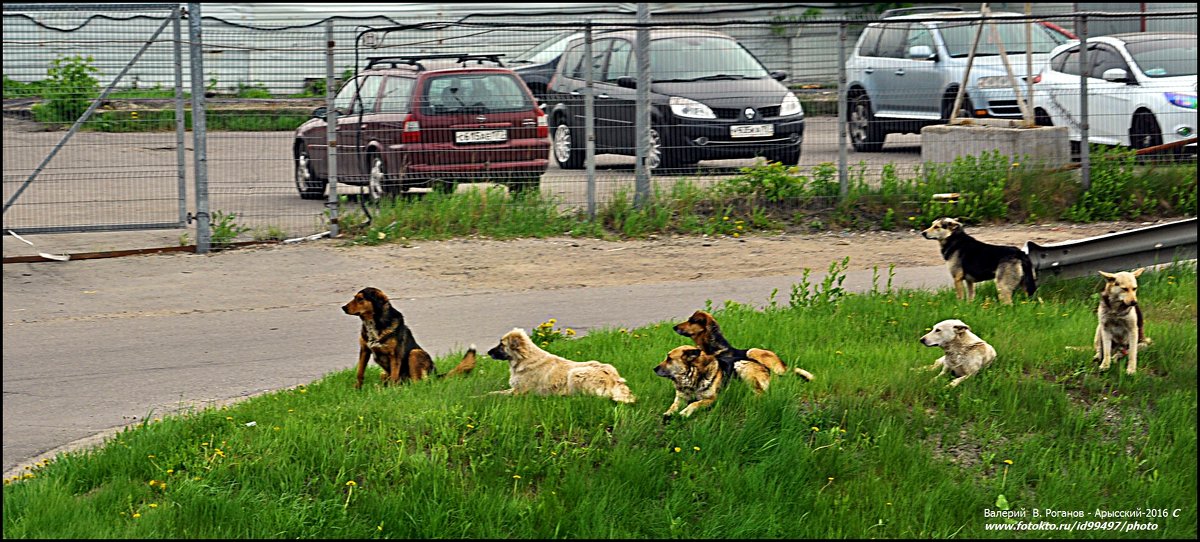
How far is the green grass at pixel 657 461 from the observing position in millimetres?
5469

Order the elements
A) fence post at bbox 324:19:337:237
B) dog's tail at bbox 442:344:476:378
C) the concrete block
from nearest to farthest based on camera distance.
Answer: dog's tail at bbox 442:344:476:378, fence post at bbox 324:19:337:237, the concrete block

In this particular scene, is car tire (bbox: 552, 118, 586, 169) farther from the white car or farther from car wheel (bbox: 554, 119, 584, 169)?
the white car

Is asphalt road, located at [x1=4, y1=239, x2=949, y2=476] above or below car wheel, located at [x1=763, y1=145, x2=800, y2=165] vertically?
below

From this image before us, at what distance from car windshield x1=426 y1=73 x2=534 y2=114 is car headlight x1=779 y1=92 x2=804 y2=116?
122 inches

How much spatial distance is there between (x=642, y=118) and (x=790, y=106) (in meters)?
2.60

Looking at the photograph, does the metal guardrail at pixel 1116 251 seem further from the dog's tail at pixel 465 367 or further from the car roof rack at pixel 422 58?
the car roof rack at pixel 422 58

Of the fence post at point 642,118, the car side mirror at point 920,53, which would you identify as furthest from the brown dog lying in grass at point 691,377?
the car side mirror at point 920,53

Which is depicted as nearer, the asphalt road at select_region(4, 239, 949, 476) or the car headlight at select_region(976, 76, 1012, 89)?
the asphalt road at select_region(4, 239, 949, 476)

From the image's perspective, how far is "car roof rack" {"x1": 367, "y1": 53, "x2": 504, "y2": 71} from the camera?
13.7 meters

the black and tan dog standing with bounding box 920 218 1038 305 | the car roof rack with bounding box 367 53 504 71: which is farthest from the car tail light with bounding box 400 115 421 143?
the black and tan dog standing with bounding box 920 218 1038 305

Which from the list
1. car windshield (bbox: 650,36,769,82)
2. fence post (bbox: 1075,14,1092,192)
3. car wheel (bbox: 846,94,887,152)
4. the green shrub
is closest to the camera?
the green shrub

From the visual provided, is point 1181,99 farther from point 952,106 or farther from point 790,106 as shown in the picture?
point 790,106

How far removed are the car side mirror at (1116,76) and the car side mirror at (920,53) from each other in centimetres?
311

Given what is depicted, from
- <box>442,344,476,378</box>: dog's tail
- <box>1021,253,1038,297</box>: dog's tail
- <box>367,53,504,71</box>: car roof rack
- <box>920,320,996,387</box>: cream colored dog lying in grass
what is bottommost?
<box>442,344,476,378</box>: dog's tail
